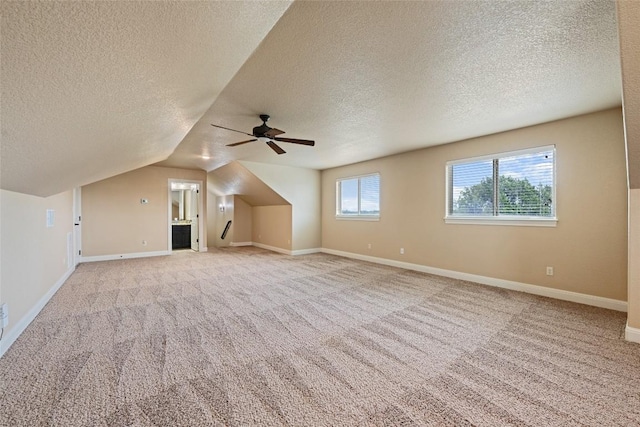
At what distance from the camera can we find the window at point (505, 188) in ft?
12.4

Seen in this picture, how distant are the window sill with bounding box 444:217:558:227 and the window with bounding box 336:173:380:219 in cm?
183

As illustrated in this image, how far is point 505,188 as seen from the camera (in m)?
4.16

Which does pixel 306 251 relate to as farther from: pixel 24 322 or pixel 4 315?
pixel 4 315

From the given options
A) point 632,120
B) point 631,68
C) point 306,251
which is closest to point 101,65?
point 631,68

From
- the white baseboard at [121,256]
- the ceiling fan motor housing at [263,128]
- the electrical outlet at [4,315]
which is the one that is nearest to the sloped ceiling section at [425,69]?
the ceiling fan motor housing at [263,128]

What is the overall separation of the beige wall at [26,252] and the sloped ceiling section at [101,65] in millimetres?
459

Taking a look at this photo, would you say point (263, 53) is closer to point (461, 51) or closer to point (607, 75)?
point (461, 51)

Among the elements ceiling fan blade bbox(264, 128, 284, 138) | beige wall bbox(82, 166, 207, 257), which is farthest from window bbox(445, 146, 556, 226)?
beige wall bbox(82, 166, 207, 257)

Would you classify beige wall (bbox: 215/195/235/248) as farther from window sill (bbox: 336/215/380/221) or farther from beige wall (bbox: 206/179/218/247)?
window sill (bbox: 336/215/380/221)

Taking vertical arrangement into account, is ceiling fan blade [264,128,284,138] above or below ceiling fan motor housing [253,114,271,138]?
below

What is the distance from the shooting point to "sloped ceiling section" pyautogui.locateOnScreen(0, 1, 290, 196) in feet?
2.97

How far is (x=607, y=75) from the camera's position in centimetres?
240

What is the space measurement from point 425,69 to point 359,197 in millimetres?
4507

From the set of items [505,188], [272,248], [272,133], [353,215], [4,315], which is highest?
[272,133]
